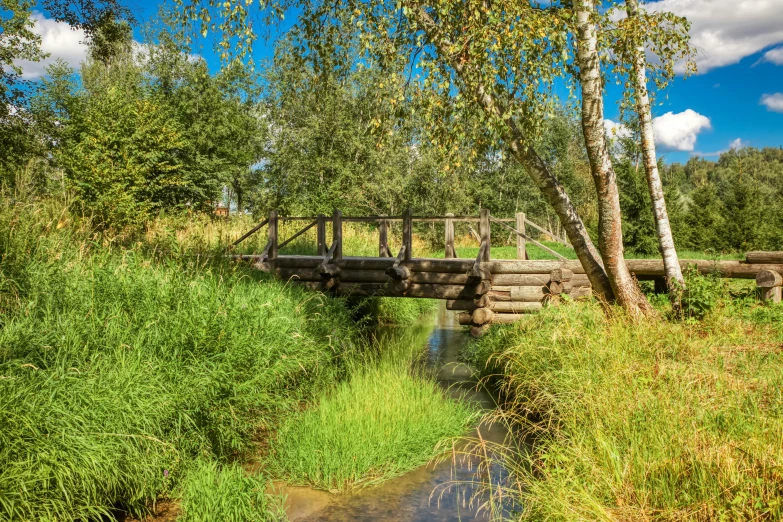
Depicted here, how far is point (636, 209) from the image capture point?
2347cm

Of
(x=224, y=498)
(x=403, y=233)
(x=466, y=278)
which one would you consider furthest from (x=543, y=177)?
(x=224, y=498)

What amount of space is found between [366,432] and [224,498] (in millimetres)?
1823

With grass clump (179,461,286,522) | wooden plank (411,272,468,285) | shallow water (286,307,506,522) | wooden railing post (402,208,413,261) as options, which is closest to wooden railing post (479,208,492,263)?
wooden plank (411,272,468,285)

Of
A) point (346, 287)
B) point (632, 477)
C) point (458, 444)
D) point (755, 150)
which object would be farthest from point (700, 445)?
point (755, 150)

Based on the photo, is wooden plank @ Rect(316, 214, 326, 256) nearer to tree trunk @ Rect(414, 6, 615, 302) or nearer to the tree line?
the tree line

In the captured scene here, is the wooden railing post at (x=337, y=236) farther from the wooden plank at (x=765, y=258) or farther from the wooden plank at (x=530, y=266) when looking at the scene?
the wooden plank at (x=765, y=258)

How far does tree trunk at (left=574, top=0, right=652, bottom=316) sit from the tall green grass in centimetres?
405

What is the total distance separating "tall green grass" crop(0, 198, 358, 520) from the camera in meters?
3.93

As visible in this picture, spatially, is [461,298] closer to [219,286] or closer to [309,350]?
[309,350]

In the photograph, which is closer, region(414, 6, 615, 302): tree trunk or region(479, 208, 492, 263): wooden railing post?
region(414, 6, 615, 302): tree trunk

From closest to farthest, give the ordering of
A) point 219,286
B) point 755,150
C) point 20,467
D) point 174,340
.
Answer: point 20,467 → point 174,340 → point 219,286 → point 755,150

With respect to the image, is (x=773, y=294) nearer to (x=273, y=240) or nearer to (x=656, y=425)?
(x=656, y=425)

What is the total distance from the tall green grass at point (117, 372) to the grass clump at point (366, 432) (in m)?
0.42

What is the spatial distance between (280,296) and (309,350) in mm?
1133
